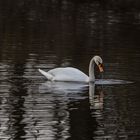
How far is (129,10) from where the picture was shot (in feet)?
202

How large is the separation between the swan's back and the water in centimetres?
35

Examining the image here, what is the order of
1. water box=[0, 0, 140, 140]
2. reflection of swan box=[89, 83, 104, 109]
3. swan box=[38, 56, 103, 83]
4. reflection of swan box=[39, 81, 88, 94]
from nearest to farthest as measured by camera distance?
water box=[0, 0, 140, 140], reflection of swan box=[89, 83, 104, 109], reflection of swan box=[39, 81, 88, 94], swan box=[38, 56, 103, 83]

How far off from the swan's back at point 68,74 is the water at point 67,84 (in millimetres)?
351

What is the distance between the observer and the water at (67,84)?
54.7 feet

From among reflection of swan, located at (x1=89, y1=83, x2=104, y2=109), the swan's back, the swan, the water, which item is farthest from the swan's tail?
reflection of swan, located at (x1=89, y1=83, x2=104, y2=109)

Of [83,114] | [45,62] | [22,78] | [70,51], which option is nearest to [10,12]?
[70,51]

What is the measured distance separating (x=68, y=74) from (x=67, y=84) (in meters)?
0.41

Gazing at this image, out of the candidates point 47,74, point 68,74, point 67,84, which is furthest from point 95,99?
point 47,74

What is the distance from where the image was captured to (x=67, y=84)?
77.2 feet

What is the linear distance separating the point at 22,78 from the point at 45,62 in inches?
147

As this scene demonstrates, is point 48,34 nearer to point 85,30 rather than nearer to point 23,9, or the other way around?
point 85,30

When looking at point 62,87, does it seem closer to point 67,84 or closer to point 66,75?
point 67,84

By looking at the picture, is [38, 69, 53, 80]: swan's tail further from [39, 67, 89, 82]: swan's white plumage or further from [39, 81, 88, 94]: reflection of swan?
[39, 81, 88, 94]: reflection of swan

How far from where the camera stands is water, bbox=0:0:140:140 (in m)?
16.7
